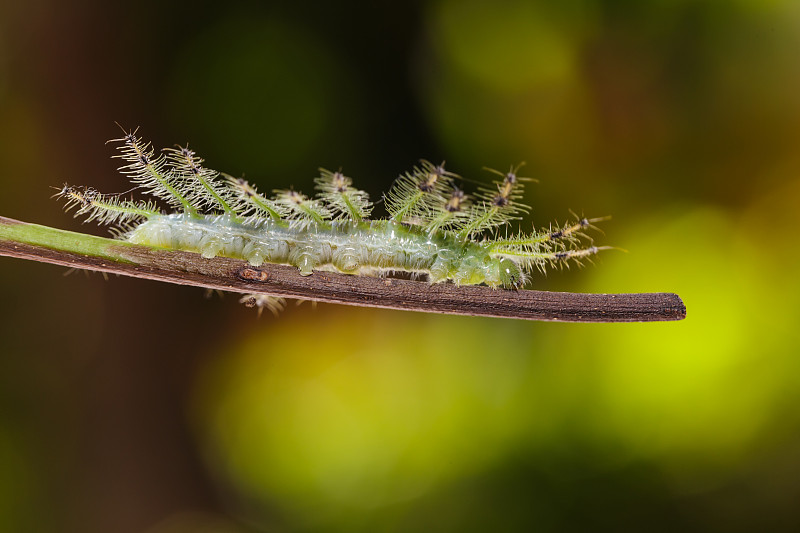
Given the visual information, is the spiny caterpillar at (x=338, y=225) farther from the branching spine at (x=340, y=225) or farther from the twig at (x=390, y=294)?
the twig at (x=390, y=294)

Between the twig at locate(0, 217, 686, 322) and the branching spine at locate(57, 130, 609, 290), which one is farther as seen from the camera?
the branching spine at locate(57, 130, 609, 290)

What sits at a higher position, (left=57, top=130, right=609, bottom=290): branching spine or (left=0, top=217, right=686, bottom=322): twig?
(left=57, top=130, right=609, bottom=290): branching spine

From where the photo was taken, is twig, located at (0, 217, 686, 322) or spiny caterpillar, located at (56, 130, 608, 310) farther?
spiny caterpillar, located at (56, 130, 608, 310)

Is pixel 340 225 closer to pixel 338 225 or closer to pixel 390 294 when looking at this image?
pixel 338 225

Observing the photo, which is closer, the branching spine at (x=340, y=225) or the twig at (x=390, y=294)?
the twig at (x=390, y=294)

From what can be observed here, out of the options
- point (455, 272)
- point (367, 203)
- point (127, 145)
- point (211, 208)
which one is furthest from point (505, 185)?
point (127, 145)

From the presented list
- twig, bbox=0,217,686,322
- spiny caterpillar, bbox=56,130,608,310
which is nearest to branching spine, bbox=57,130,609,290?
spiny caterpillar, bbox=56,130,608,310

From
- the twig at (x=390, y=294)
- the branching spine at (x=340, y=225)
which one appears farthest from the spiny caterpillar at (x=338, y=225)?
the twig at (x=390, y=294)

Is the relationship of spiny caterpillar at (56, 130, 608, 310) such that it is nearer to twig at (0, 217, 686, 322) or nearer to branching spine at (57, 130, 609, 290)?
branching spine at (57, 130, 609, 290)
